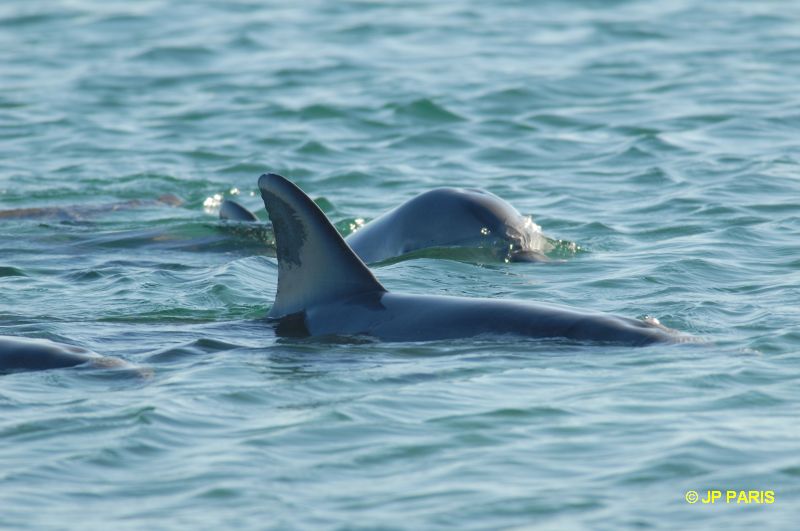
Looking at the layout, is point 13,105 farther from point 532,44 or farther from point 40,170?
point 532,44

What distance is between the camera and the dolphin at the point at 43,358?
7621mm

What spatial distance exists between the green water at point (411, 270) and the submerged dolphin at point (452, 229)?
20 centimetres

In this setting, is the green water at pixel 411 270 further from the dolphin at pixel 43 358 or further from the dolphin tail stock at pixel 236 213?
the dolphin tail stock at pixel 236 213

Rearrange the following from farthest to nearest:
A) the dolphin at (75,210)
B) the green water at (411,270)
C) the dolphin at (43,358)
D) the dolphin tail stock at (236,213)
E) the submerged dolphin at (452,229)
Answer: the dolphin at (75,210) < the dolphin tail stock at (236,213) < the submerged dolphin at (452,229) < the dolphin at (43,358) < the green water at (411,270)

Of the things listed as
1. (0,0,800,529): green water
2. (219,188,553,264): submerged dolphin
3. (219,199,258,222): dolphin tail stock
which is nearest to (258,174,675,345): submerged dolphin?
(0,0,800,529): green water

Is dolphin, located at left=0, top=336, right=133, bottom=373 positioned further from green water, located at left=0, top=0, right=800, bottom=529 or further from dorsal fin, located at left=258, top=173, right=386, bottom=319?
dorsal fin, located at left=258, top=173, right=386, bottom=319

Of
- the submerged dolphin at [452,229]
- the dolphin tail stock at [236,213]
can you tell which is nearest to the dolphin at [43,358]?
the submerged dolphin at [452,229]

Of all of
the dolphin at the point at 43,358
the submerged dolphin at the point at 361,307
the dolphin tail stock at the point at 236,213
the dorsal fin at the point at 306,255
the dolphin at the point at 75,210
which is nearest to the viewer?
the dolphin at the point at 43,358

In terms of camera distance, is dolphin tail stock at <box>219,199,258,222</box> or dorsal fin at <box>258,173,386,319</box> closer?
dorsal fin at <box>258,173,386,319</box>

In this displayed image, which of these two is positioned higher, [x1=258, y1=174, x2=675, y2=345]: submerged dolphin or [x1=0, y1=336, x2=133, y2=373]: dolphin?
[x1=258, y1=174, x2=675, y2=345]: submerged dolphin

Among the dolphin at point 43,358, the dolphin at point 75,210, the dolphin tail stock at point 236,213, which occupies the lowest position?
the dolphin at point 43,358

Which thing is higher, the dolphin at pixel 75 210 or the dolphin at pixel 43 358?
the dolphin at pixel 75 210

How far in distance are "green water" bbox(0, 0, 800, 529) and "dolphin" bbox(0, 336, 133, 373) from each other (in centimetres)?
10

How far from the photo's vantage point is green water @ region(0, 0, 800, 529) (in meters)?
6.07
